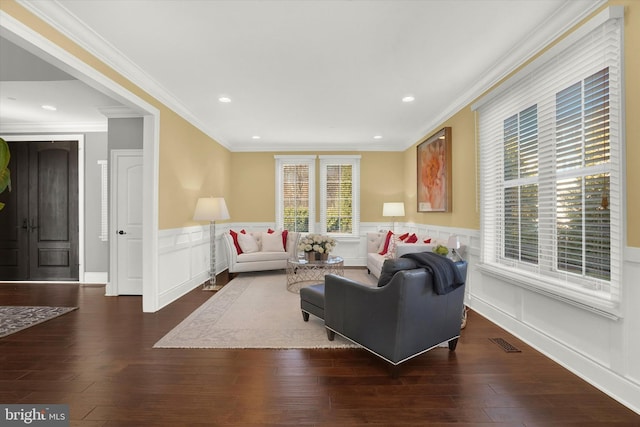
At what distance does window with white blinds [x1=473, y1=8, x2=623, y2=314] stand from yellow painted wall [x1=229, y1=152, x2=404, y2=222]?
366cm

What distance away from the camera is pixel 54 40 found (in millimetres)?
2490

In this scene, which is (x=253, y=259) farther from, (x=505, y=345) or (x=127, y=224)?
(x=505, y=345)

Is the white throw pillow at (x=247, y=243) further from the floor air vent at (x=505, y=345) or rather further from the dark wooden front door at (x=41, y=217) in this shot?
the floor air vent at (x=505, y=345)

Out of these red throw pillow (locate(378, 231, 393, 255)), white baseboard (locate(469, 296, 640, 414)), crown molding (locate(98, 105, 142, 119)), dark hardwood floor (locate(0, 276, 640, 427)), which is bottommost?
dark hardwood floor (locate(0, 276, 640, 427))

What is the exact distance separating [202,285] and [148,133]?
2.68 m

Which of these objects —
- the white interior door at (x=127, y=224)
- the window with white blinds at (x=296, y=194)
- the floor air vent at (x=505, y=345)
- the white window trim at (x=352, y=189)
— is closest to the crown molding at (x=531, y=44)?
the floor air vent at (x=505, y=345)

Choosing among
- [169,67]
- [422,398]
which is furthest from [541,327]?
[169,67]

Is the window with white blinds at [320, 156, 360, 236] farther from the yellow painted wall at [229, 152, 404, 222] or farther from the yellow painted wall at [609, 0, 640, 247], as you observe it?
the yellow painted wall at [609, 0, 640, 247]

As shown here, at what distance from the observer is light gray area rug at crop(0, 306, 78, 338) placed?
11.0ft

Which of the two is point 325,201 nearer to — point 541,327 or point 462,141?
point 462,141

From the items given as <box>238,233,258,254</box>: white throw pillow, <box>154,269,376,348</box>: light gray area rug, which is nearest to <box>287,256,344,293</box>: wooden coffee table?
<box>154,269,376,348</box>: light gray area rug

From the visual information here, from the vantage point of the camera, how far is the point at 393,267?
2.37 meters

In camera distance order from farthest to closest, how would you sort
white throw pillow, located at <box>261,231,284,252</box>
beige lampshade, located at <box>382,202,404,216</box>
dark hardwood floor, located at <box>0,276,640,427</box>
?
1. beige lampshade, located at <box>382,202,404,216</box>
2. white throw pillow, located at <box>261,231,284,252</box>
3. dark hardwood floor, located at <box>0,276,640,427</box>

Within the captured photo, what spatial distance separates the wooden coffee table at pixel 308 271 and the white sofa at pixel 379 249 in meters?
0.70
